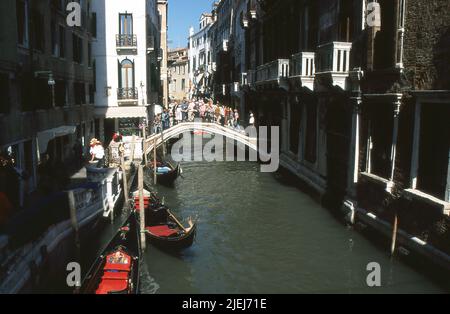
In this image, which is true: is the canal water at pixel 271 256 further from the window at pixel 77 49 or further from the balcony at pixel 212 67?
the balcony at pixel 212 67

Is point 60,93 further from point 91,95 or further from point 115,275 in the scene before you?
point 115,275

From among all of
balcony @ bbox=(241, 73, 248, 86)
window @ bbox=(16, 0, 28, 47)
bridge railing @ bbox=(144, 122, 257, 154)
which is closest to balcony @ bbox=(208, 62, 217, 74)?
balcony @ bbox=(241, 73, 248, 86)

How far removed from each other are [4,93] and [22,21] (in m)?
2.55

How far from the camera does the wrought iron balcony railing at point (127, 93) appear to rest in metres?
25.1

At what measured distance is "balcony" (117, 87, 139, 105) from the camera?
987 inches

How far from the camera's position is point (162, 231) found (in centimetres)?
1209

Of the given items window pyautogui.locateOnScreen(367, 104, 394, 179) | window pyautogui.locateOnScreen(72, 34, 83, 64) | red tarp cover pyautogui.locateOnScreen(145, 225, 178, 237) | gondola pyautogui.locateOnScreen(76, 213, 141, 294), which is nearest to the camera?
gondola pyautogui.locateOnScreen(76, 213, 141, 294)

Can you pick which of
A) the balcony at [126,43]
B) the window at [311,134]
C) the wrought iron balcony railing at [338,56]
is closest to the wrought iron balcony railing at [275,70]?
the window at [311,134]

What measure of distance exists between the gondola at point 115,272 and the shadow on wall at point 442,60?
6907mm

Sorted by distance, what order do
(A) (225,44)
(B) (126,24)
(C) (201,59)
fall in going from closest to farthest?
(B) (126,24)
(A) (225,44)
(C) (201,59)

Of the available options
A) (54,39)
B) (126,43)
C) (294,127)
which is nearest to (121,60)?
(126,43)

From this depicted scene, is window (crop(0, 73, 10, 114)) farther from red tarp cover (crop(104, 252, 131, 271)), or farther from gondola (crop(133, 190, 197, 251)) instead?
red tarp cover (crop(104, 252, 131, 271))

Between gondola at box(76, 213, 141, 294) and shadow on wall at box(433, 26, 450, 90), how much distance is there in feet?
22.7
